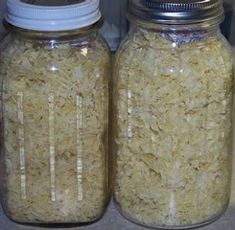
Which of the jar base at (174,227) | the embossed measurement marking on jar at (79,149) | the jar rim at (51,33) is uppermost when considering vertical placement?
the jar rim at (51,33)

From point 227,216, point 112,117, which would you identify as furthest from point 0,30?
point 227,216

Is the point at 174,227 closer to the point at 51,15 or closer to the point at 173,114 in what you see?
the point at 173,114

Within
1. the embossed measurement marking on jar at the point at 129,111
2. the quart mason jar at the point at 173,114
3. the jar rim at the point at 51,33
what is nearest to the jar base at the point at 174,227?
the quart mason jar at the point at 173,114

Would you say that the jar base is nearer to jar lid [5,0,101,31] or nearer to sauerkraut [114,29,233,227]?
sauerkraut [114,29,233,227]

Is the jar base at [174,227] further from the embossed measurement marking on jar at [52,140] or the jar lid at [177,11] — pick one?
the jar lid at [177,11]

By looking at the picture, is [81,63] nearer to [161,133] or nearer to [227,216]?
[161,133]

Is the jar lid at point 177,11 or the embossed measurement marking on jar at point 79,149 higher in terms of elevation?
the jar lid at point 177,11

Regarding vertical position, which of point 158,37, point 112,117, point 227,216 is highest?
point 158,37
